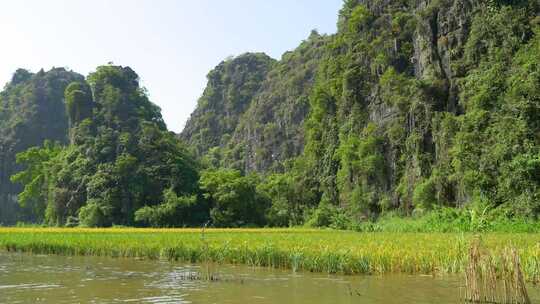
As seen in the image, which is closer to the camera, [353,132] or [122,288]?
[122,288]

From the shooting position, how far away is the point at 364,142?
4541 cm

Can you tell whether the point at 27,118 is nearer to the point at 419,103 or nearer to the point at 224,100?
the point at 224,100

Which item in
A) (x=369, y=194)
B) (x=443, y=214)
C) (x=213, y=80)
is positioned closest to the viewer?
(x=443, y=214)

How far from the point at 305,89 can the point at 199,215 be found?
33.0 meters

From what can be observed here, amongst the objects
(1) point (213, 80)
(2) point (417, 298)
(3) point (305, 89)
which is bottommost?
(2) point (417, 298)

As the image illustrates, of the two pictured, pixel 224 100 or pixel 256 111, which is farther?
pixel 224 100

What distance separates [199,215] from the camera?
51750 mm

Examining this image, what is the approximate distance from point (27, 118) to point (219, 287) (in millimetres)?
87304

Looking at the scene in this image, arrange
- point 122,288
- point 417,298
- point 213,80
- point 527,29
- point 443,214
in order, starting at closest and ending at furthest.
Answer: point 417,298
point 122,288
point 443,214
point 527,29
point 213,80

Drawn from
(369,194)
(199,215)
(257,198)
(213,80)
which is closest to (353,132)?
(369,194)

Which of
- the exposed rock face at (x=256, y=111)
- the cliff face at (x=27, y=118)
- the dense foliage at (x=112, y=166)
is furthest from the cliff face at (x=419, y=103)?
the cliff face at (x=27, y=118)

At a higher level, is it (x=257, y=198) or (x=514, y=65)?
(x=514, y=65)

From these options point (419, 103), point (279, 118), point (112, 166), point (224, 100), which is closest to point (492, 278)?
point (419, 103)

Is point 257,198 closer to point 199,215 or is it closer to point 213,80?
point 199,215
